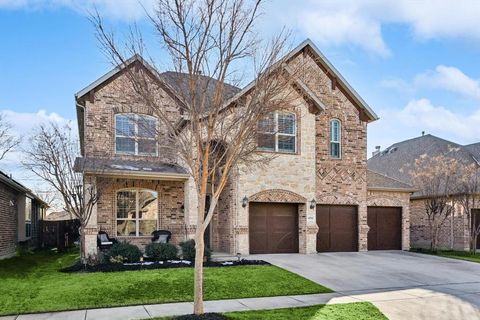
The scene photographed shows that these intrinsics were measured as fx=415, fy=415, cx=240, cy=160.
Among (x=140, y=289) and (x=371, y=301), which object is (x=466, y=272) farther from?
(x=140, y=289)

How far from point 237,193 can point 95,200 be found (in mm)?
5382

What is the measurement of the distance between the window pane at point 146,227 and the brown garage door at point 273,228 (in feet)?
13.5

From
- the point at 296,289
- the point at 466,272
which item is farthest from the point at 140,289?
the point at 466,272

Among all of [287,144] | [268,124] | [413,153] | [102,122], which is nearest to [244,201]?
[287,144]

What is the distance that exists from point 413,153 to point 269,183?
15262mm

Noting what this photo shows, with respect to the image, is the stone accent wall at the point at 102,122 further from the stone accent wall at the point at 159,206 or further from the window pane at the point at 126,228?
the window pane at the point at 126,228

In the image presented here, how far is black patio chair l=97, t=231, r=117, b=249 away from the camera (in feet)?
50.7

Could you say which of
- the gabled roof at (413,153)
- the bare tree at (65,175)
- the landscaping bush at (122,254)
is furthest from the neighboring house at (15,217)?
the gabled roof at (413,153)

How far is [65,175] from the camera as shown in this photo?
47.0ft

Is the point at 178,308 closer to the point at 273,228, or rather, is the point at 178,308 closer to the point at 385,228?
the point at 273,228

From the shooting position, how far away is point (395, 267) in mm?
14719

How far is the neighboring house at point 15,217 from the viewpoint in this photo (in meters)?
16.7

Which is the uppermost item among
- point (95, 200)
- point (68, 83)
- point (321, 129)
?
point (68, 83)

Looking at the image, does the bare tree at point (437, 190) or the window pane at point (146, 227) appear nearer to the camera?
the window pane at point (146, 227)
